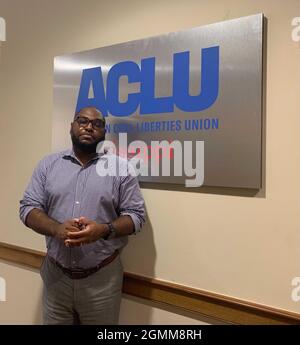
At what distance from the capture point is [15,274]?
8.05 feet

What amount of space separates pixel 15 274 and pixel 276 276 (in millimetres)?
1700

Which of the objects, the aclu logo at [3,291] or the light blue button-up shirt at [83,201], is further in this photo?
the aclu logo at [3,291]

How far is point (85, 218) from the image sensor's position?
1.66 m

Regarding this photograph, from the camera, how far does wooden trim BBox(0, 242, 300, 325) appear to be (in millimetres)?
1504

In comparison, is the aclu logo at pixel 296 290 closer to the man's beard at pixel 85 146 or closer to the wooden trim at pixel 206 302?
the wooden trim at pixel 206 302

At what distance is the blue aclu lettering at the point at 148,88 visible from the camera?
5.33 ft

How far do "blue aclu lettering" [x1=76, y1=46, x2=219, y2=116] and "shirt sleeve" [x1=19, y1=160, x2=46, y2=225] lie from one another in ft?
1.46

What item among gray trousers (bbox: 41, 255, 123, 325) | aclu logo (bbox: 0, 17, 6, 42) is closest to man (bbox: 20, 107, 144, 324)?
gray trousers (bbox: 41, 255, 123, 325)

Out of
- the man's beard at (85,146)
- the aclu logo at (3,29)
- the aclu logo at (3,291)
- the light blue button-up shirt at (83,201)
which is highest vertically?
the aclu logo at (3,29)

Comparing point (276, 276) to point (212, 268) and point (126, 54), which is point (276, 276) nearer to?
point (212, 268)

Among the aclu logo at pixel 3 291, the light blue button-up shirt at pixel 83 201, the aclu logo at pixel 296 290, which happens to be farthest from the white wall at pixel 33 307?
the aclu logo at pixel 296 290

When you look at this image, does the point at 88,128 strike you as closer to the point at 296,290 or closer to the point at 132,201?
the point at 132,201

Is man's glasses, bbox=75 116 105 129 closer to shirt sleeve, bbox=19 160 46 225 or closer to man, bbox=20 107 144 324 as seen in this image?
man, bbox=20 107 144 324

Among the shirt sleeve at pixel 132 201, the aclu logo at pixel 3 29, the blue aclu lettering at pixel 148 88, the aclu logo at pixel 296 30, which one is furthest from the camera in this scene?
the aclu logo at pixel 3 29
